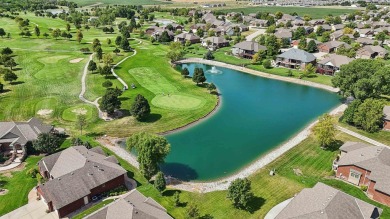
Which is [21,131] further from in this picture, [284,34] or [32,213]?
[284,34]

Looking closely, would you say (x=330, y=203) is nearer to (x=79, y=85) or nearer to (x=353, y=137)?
(x=353, y=137)

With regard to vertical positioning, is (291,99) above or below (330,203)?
below

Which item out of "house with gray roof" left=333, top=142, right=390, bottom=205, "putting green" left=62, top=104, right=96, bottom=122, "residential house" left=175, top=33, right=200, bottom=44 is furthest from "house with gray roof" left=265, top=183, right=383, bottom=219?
"residential house" left=175, top=33, right=200, bottom=44

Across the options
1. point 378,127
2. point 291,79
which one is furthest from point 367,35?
point 378,127

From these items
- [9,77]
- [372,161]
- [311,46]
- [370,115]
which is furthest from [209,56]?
[372,161]

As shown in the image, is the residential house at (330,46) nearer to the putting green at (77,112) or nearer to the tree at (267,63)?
the tree at (267,63)

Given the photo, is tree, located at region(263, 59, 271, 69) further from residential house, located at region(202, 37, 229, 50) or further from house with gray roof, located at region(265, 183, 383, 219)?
house with gray roof, located at region(265, 183, 383, 219)

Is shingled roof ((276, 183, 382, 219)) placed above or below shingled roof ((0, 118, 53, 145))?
below
